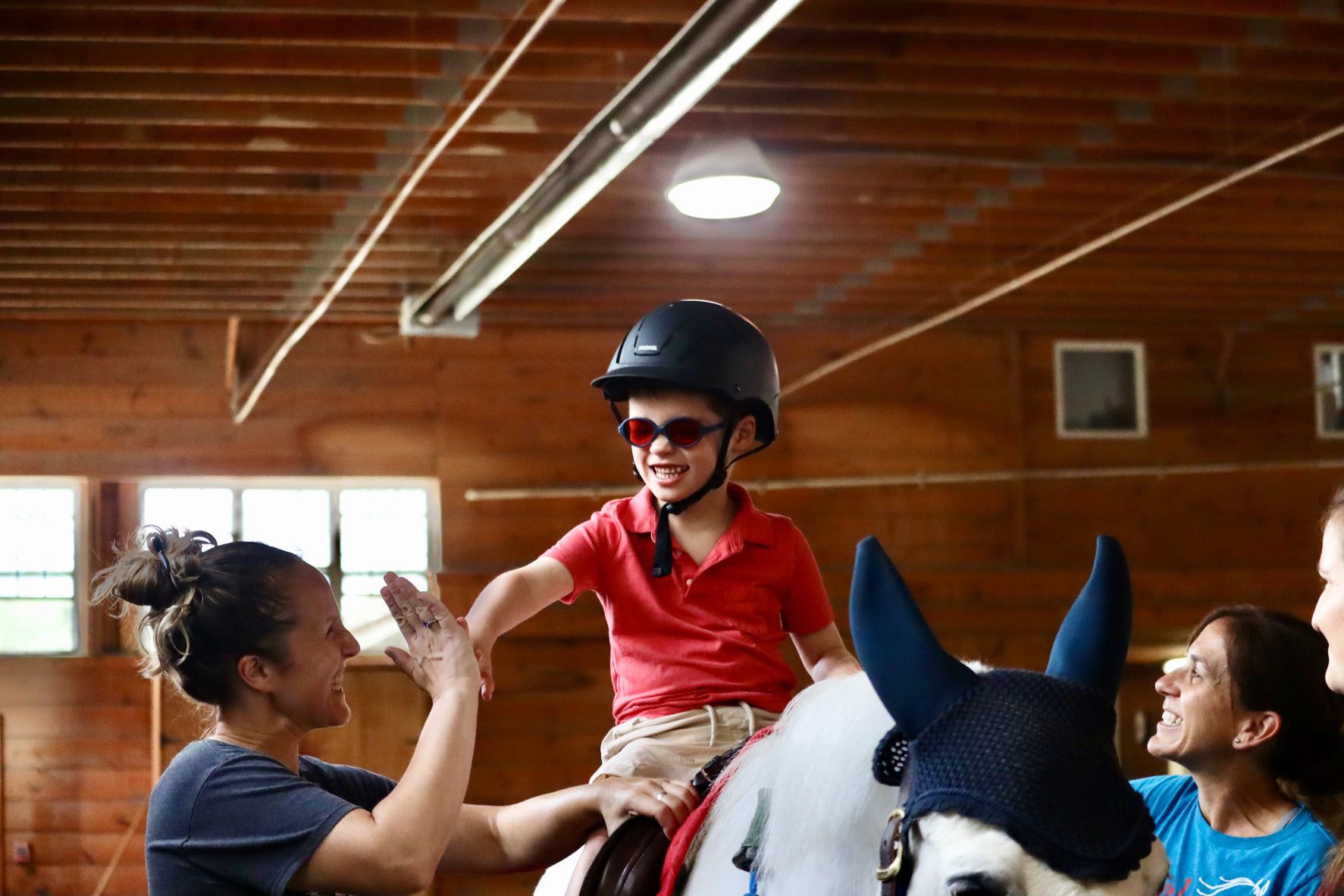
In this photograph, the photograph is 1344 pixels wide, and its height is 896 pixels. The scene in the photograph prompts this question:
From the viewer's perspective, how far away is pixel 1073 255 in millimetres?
6902

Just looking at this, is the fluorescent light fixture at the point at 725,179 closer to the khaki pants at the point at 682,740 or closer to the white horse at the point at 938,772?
the khaki pants at the point at 682,740

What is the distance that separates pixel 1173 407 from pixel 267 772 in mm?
9647

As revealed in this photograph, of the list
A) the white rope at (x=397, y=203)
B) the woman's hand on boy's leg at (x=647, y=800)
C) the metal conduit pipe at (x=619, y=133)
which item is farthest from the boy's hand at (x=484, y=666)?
the white rope at (x=397, y=203)

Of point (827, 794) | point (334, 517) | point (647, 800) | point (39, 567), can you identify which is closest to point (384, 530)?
point (334, 517)

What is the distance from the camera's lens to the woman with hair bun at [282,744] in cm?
171

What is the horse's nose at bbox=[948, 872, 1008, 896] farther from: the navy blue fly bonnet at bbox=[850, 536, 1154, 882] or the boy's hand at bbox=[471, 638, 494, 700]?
the boy's hand at bbox=[471, 638, 494, 700]

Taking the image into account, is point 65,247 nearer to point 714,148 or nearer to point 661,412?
point 714,148

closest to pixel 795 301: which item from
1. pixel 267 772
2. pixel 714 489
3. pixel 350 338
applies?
pixel 350 338

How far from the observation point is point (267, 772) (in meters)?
1.78

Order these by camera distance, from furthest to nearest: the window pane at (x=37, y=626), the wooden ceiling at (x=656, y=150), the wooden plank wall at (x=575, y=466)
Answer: the window pane at (x=37, y=626), the wooden plank wall at (x=575, y=466), the wooden ceiling at (x=656, y=150)

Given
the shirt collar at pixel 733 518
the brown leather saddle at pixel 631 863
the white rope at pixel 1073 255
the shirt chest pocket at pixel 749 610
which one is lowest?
the brown leather saddle at pixel 631 863

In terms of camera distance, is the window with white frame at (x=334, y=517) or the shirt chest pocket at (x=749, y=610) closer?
the shirt chest pocket at (x=749, y=610)

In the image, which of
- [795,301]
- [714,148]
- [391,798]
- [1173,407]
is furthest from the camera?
[1173,407]

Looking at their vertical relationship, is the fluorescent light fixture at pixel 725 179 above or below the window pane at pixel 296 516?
above
